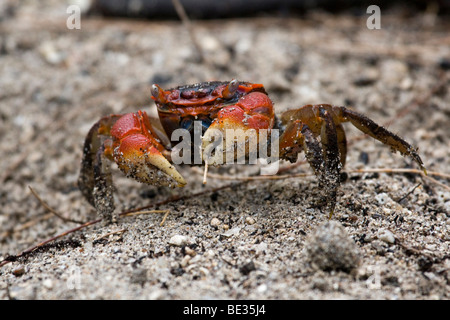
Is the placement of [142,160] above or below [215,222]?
above

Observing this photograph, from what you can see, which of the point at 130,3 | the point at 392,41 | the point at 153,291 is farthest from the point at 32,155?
the point at 392,41

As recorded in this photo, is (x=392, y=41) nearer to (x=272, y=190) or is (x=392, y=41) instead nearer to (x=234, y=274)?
(x=272, y=190)

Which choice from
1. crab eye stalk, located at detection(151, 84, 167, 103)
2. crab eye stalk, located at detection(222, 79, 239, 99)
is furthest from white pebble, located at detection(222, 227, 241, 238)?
crab eye stalk, located at detection(151, 84, 167, 103)

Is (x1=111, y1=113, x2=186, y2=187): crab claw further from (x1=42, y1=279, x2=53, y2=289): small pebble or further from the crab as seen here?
(x1=42, y1=279, x2=53, y2=289): small pebble

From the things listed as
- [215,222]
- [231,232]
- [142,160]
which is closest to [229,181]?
[215,222]

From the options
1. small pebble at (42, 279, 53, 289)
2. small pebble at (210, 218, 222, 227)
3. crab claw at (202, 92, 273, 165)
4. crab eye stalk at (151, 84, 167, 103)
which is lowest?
small pebble at (42, 279, 53, 289)

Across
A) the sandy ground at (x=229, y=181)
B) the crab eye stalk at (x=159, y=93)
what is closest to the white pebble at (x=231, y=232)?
the sandy ground at (x=229, y=181)

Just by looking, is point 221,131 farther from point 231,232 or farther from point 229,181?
point 229,181
